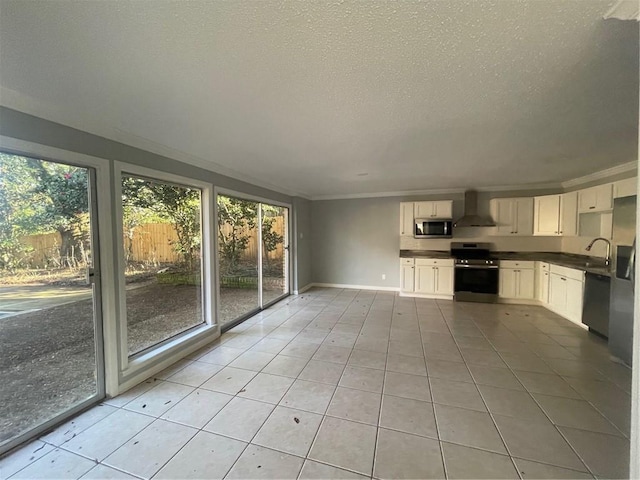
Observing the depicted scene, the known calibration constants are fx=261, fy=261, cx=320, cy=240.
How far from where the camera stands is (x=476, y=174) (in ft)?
13.9

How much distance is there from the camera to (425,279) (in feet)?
18.3

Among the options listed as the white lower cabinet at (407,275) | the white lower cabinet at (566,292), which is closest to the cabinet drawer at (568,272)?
the white lower cabinet at (566,292)

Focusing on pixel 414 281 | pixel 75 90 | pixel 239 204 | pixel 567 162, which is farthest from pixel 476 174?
pixel 75 90

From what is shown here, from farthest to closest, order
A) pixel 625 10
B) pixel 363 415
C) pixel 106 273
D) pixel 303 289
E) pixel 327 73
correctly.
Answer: pixel 303 289, pixel 106 273, pixel 363 415, pixel 327 73, pixel 625 10

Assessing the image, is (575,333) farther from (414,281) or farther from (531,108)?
(531,108)

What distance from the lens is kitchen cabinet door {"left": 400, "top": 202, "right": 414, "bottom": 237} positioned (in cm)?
575

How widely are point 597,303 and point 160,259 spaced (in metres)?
5.60

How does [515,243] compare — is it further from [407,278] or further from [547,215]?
[407,278]

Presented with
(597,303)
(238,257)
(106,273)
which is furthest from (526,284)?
(106,273)

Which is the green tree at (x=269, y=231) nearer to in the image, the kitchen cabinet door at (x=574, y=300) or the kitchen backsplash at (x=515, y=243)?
the kitchen backsplash at (x=515, y=243)

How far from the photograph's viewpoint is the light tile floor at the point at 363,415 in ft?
5.34

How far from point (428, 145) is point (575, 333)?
135 inches

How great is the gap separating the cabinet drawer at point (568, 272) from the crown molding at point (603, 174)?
1.55 m

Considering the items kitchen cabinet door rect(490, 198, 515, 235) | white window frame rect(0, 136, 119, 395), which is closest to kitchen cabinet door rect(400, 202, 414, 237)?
kitchen cabinet door rect(490, 198, 515, 235)
